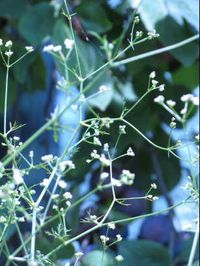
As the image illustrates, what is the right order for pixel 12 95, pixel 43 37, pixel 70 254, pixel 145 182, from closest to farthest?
pixel 70 254 → pixel 43 37 → pixel 12 95 → pixel 145 182

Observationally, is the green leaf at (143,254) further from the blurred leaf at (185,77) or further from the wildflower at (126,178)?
the wildflower at (126,178)

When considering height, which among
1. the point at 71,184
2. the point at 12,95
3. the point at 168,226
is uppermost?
the point at 12,95

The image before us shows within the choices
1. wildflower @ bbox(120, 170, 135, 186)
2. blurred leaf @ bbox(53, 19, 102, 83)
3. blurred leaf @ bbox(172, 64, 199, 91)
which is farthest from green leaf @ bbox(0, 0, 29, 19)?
wildflower @ bbox(120, 170, 135, 186)

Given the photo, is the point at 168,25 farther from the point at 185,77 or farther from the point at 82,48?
the point at 185,77

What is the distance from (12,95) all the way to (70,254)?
0.31m

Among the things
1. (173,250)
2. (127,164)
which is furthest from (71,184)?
(173,250)

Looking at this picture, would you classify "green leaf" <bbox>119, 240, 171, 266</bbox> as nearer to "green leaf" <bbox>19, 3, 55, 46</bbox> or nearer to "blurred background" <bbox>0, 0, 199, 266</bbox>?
"blurred background" <bbox>0, 0, 199, 266</bbox>

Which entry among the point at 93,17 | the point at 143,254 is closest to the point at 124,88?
the point at 93,17

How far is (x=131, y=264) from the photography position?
37.8 inches

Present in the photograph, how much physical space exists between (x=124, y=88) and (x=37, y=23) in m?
0.19

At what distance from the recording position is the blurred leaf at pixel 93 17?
1.04 metres

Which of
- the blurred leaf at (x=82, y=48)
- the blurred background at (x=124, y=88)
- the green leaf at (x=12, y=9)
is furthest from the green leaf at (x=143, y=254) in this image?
the green leaf at (x=12, y=9)

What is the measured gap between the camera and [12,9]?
108 cm

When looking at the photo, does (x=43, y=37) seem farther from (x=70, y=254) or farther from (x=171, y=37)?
(x=70, y=254)
